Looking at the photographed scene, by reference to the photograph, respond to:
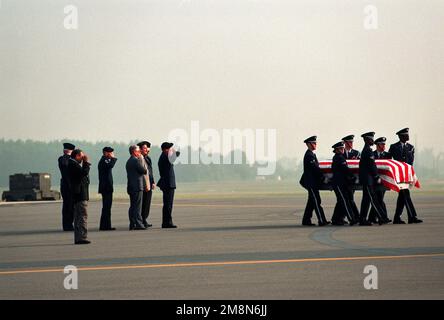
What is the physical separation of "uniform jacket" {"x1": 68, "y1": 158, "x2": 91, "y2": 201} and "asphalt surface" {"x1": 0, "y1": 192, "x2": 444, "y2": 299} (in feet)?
2.99

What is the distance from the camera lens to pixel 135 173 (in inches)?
853

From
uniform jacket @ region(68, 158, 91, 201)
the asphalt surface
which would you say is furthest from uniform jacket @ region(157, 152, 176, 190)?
uniform jacket @ region(68, 158, 91, 201)

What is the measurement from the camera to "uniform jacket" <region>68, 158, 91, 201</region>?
56.3ft

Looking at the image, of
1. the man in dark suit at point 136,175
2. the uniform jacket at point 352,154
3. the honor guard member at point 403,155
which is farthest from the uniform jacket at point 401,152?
the man in dark suit at point 136,175

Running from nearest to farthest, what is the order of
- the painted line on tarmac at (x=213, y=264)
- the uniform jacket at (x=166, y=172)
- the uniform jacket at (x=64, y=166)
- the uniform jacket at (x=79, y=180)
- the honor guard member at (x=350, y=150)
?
the painted line on tarmac at (x=213, y=264) < the uniform jacket at (x=79, y=180) < the uniform jacket at (x=64, y=166) < the uniform jacket at (x=166, y=172) < the honor guard member at (x=350, y=150)

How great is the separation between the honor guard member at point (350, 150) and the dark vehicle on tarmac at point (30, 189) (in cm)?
3178

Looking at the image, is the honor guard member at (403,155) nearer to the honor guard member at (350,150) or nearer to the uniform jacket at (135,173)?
the honor guard member at (350,150)

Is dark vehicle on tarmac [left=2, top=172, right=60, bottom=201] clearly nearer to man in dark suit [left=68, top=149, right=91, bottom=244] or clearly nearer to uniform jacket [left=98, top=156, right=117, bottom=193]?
uniform jacket [left=98, top=156, right=117, bottom=193]

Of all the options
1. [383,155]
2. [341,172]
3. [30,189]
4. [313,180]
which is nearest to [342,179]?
[341,172]

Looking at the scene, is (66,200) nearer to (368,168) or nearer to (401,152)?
(368,168)

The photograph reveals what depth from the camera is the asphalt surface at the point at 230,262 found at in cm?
1065
